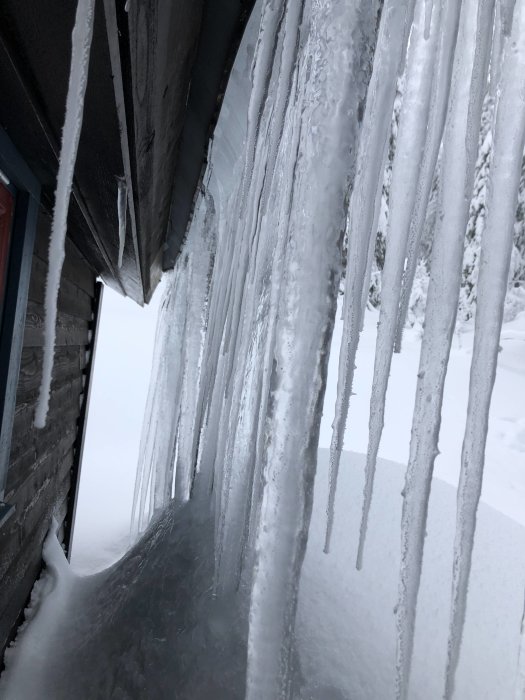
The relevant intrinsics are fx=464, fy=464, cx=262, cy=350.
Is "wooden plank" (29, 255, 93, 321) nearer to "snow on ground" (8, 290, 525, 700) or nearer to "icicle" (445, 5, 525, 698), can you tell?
"snow on ground" (8, 290, 525, 700)

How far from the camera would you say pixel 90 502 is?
885 cm

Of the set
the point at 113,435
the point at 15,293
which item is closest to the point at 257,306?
the point at 15,293

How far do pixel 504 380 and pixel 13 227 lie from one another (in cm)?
927

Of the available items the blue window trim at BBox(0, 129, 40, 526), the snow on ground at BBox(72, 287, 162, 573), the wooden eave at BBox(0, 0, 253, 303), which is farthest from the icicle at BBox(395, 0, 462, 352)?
the snow on ground at BBox(72, 287, 162, 573)

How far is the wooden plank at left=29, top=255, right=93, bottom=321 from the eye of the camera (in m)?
1.84

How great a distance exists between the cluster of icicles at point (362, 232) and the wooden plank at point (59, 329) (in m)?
1.16

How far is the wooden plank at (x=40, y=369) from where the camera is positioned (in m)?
1.83

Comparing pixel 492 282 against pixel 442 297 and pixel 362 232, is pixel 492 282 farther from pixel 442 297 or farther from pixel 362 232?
pixel 362 232

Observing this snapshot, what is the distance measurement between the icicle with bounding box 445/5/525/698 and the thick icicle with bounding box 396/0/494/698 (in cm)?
4

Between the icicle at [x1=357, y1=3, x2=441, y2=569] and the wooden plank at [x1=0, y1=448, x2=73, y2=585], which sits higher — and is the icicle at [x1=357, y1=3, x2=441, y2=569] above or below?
above

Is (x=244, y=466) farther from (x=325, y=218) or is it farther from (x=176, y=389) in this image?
(x=176, y=389)

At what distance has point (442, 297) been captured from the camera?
76 cm

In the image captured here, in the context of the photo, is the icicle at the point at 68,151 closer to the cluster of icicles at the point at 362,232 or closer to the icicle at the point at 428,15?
the cluster of icicles at the point at 362,232

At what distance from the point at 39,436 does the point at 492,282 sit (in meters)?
2.24
